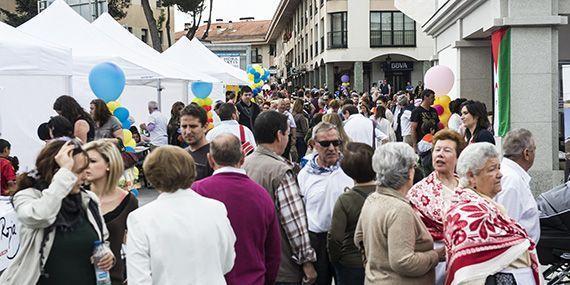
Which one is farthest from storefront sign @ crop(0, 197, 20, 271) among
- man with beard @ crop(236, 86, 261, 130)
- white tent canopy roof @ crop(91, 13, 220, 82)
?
white tent canopy roof @ crop(91, 13, 220, 82)

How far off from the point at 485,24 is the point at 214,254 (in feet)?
36.2

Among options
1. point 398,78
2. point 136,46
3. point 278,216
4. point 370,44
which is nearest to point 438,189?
Result: point 278,216

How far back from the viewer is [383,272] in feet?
14.4

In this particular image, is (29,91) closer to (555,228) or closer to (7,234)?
(7,234)

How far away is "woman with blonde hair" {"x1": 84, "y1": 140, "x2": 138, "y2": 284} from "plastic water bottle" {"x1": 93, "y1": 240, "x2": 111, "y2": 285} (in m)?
0.43

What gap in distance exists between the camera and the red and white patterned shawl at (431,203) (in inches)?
190

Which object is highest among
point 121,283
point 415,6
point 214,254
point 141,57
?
point 415,6

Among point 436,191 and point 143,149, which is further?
point 143,149

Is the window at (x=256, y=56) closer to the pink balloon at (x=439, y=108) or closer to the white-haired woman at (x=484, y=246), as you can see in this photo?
the pink balloon at (x=439, y=108)

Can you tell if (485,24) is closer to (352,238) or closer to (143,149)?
(143,149)

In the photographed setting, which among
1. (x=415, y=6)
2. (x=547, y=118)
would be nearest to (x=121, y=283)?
(x=547, y=118)

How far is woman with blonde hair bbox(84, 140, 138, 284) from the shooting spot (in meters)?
4.73

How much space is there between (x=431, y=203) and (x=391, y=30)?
38.7 meters

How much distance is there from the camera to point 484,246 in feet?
13.6
